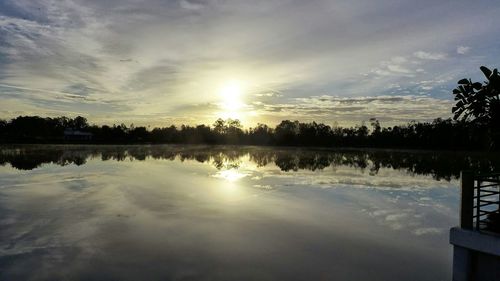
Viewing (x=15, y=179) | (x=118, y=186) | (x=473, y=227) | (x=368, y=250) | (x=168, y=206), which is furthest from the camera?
(x=15, y=179)

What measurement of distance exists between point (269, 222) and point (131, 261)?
5.46 meters

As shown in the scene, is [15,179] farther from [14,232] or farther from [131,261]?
[131,261]

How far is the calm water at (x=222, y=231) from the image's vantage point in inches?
342

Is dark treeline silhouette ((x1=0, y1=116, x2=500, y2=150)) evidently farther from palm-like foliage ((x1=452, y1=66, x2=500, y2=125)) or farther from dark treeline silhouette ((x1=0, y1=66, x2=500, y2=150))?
palm-like foliage ((x1=452, y1=66, x2=500, y2=125))

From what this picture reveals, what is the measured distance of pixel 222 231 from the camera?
473 inches

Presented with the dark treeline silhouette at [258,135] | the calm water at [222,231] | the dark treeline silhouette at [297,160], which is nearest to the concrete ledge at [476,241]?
the calm water at [222,231]

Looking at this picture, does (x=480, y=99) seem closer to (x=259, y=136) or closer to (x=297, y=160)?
(x=297, y=160)

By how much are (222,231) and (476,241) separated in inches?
284

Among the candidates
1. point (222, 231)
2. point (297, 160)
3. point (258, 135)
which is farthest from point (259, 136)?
point (222, 231)

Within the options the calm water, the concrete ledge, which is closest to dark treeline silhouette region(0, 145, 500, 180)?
the calm water

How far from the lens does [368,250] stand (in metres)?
10.2

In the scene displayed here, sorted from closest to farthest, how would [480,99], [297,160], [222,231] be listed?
[480,99] < [222,231] < [297,160]

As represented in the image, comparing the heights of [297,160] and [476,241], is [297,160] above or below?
below

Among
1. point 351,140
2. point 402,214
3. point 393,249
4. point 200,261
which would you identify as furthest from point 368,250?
point 351,140
